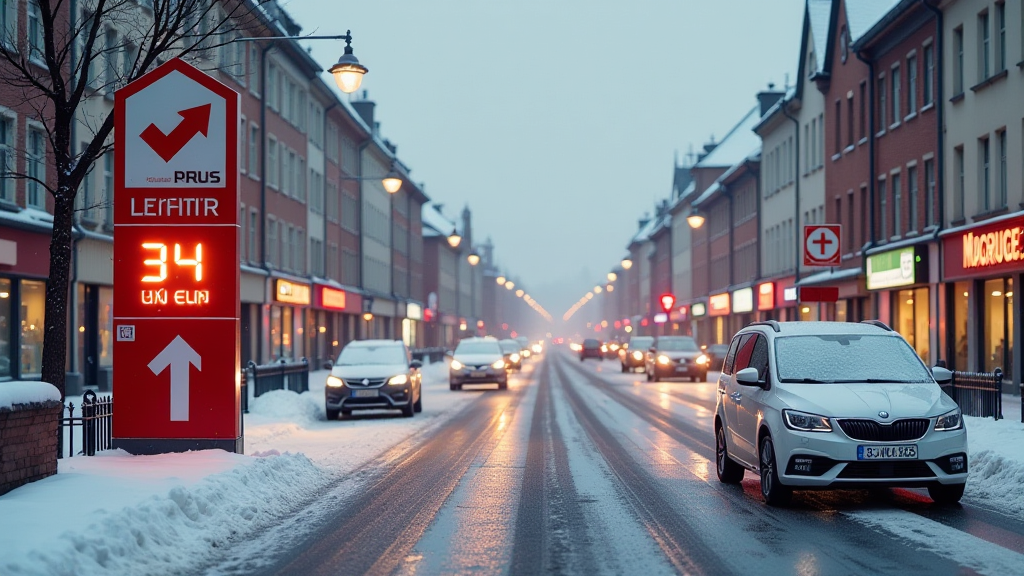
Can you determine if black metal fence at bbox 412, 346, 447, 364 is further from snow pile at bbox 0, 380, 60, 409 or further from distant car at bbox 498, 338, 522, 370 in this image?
snow pile at bbox 0, 380, 60, 409

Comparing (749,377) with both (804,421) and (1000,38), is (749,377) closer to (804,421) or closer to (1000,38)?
(804,421)

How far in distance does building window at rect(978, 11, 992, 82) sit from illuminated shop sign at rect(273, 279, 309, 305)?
2587 cm

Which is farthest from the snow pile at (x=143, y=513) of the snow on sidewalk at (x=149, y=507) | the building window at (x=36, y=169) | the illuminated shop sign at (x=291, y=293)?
the illuminated shop sign at (x=291, y=293)

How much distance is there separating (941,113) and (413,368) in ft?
51.8

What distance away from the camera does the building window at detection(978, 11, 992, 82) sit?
99.3ft

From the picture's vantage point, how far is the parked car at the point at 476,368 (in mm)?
40312

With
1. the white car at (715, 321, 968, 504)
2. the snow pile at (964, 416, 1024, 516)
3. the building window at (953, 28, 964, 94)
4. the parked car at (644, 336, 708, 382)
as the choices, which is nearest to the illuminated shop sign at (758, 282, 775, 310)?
the parked car at (644, 336, 708, 382)

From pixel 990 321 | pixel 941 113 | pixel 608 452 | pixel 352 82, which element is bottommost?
pixel 608 452

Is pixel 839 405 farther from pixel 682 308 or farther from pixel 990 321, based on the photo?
pixel 682 308

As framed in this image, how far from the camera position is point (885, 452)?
35.4ft

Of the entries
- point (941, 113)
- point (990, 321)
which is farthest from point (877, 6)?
point (990, 321)

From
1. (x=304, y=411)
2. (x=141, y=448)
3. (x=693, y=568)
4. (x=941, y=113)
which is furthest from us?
(x=941, y=113)

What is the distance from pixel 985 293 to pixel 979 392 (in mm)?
11945

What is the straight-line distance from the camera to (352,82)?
17.6m
